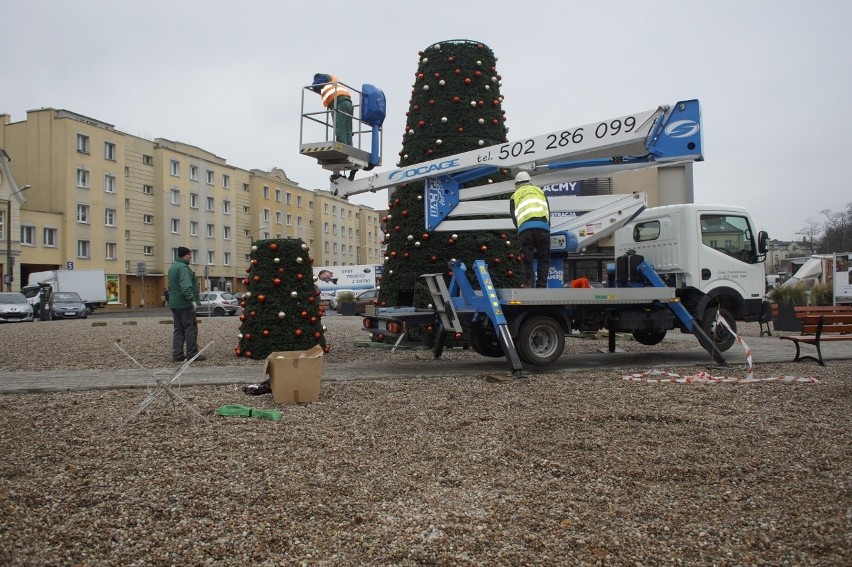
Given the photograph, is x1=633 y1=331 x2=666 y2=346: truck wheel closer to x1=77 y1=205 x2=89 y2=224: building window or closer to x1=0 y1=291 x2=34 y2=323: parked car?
x1=0 y1=291 x2=34 y2=323: parked car

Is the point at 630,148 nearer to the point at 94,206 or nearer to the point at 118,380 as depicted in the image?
the point at 118,380

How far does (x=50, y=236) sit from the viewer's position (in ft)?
157

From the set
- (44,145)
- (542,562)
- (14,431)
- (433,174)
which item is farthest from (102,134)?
(542,562)

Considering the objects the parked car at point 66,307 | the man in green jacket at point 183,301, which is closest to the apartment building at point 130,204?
the parked car at point 66,307

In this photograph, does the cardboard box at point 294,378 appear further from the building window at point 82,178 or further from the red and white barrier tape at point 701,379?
the building window at point 82,178

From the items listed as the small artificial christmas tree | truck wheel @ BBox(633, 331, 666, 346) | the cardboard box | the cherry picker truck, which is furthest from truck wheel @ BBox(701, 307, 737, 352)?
the cardboard box

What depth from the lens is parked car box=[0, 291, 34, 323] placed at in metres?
29.8

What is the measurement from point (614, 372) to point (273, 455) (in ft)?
18.5

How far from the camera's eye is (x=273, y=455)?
4996mm

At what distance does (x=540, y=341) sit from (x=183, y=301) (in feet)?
18.4

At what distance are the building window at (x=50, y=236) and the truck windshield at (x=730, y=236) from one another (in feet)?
153

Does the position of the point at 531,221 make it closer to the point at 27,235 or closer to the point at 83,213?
the point at 27,235

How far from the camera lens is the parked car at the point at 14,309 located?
2982 cm

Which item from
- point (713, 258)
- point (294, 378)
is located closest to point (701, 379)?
point (713, 258)
